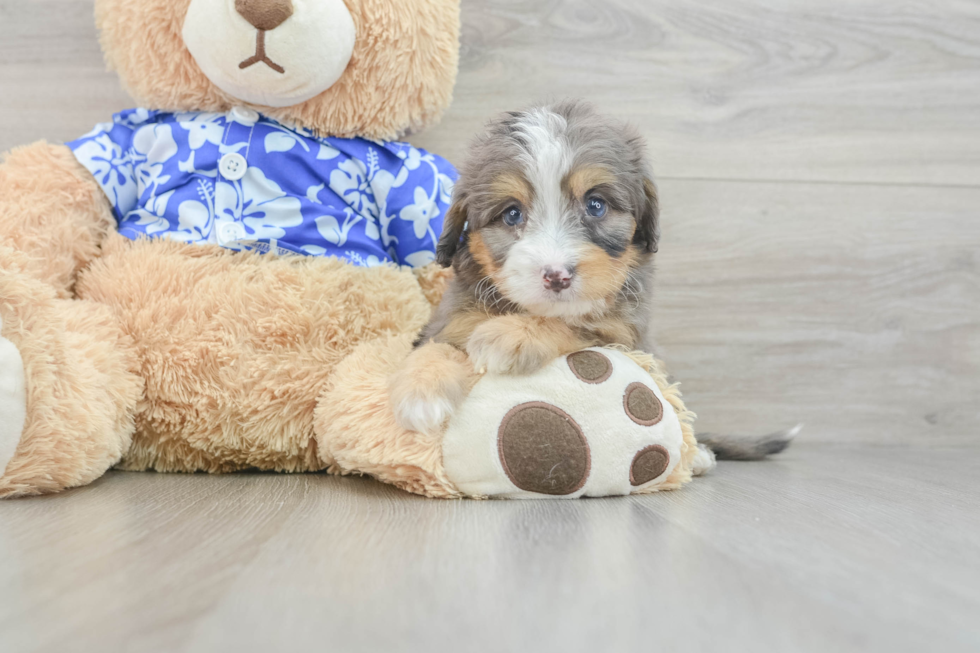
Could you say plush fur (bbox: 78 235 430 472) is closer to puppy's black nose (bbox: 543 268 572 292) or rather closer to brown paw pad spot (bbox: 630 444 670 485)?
puppy's black nose (bbox: 543 268 572 292)

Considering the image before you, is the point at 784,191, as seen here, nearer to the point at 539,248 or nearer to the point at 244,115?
the point at 539,248

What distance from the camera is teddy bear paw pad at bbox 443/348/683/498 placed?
1375 millimetres

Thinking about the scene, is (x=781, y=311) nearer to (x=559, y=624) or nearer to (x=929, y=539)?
(x=929, y=539)

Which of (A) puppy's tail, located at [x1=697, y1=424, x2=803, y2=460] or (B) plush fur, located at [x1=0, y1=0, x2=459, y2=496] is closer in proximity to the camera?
(B) plush fur, located at [x1=0, y1=0, x2=459, y2=496]

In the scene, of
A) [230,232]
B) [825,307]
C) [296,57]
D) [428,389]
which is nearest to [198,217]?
[230,232]

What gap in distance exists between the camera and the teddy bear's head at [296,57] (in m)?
1.68

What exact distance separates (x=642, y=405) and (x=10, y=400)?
121 centimetres

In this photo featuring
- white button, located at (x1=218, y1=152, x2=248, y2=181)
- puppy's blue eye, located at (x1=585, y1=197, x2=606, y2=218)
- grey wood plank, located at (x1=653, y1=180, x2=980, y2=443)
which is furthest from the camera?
grey wood plank, located at (x1=653, y1=180, x2=980, y2=443)

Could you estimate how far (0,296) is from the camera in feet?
4.63

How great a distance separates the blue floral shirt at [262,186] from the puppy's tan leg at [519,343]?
545 millimetres

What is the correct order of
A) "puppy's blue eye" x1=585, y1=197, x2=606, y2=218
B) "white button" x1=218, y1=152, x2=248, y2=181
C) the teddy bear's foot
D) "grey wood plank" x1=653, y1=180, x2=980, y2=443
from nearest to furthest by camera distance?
1. the teddy bear's foot
2. "puppy's blue eye" x1=585, y1=197, x2=606, y2=218
3. "white button" x1=218, y1=152, x2=248, y2=181
4. "grey wood plank" x1=653, y1=180, x2=980, y2=443

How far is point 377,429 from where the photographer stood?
4.81ft

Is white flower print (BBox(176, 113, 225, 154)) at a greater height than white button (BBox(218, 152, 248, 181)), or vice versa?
white flower print (BBox(176, 113, 225, 154))

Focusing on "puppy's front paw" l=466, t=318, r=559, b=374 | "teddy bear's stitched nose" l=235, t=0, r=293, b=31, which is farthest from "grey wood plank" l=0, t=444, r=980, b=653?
"teddy bear's stitched nose" l=235, t=0, r=293, b=31
